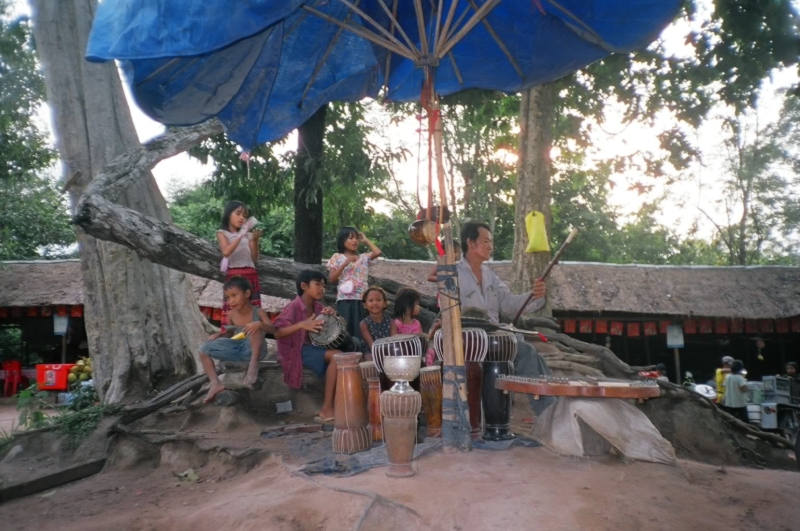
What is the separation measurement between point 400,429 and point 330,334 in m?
2.23

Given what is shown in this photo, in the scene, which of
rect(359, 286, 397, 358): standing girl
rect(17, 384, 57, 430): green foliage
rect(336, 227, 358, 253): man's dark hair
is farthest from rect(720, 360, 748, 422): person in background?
rect(17, 384, 57, 430): green foliage

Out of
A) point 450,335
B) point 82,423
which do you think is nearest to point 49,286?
point 82,423

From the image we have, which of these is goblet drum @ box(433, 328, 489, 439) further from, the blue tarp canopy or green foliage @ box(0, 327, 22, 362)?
green foliage @ box(0, 327, 22, 362)

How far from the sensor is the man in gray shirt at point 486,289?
16.1 ft

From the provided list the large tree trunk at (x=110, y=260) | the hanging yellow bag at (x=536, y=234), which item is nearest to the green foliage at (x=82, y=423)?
the large tree trunk at (x=110, y=260)

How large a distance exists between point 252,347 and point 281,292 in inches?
54.7

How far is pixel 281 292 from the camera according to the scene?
715 cm

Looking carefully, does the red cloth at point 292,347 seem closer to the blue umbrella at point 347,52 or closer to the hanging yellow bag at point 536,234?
the blue umbrella at point 347,52

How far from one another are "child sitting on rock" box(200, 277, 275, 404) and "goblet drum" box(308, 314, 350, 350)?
1.30 feet

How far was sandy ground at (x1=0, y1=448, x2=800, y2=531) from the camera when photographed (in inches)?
117

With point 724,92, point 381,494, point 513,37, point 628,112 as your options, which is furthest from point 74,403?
point 724,92

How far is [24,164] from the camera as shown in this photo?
1455 cm

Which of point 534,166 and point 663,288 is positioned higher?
point 534,166

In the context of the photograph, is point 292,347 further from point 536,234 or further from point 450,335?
point 536,234
